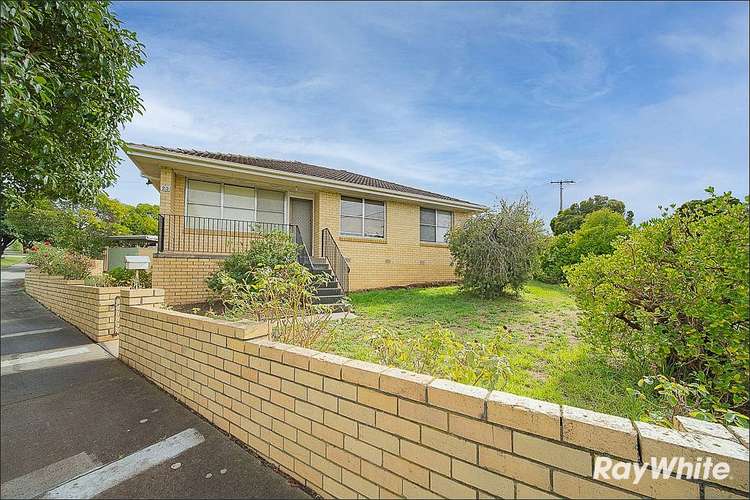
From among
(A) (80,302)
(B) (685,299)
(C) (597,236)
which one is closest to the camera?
(B) (685,299)

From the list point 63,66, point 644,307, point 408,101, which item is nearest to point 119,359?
point 63,66

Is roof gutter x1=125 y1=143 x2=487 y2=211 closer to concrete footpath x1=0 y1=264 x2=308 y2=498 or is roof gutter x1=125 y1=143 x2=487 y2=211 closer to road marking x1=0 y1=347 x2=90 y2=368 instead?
road marking x1=0 y1=347 x2=90 y2=368

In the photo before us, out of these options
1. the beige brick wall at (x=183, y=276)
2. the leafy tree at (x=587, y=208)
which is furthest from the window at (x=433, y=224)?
the leafy tree at (x=587, y=208)

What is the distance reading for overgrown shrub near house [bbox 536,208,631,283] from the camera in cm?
1319

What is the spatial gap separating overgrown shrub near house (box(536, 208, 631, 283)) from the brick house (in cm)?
410

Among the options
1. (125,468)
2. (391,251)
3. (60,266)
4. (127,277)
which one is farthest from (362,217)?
(125,468)

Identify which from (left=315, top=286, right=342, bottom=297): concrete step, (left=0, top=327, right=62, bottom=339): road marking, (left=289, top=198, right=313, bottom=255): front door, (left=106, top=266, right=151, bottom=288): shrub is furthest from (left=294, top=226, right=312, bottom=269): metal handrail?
(left=0, top=327, right=62, bottom=339): road marking

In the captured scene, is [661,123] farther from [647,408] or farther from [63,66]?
[63,66]

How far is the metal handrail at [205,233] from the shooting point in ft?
28.7

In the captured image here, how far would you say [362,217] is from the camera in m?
12.1

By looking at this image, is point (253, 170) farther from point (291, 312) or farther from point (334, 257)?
point (291, 312)

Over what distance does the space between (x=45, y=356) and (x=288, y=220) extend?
7.71 meters

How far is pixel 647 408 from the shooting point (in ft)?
9.02

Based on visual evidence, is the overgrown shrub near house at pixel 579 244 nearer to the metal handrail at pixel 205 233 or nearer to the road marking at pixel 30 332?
the metal handrail at pixel 205 233
